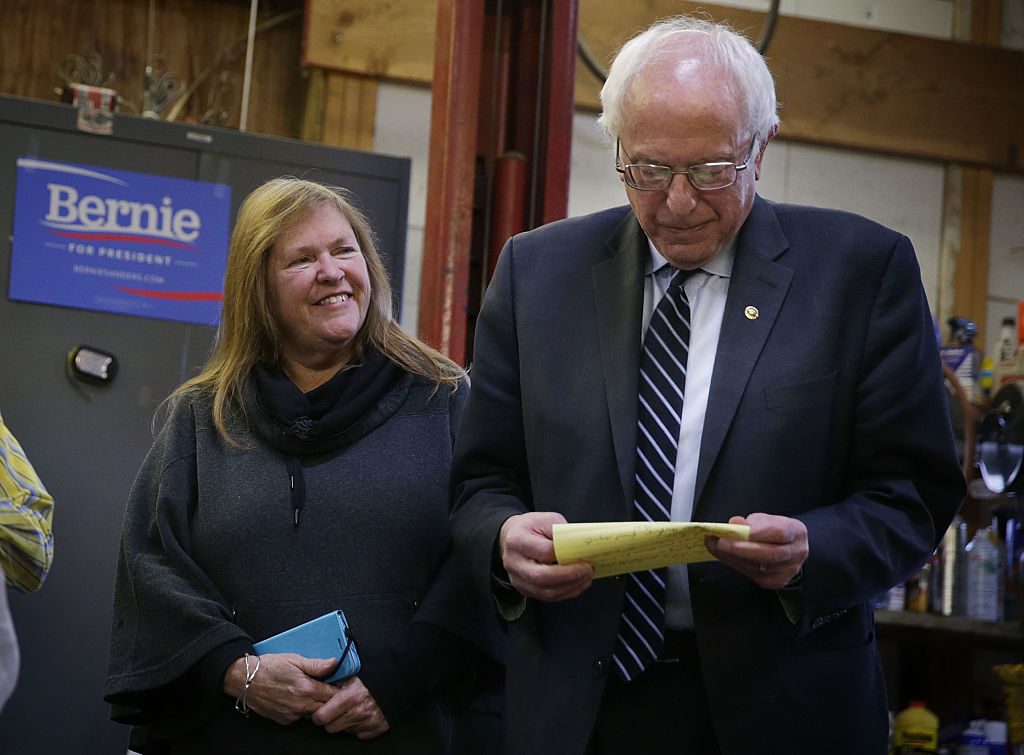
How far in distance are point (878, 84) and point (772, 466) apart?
4074mm

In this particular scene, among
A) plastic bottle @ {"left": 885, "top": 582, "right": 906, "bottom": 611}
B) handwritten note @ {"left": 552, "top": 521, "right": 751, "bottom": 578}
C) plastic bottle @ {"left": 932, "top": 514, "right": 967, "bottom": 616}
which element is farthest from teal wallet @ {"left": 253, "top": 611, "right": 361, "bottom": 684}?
plastic bottle @ {"left": 932, "top": 514, "right": 967, "bottom": 616}

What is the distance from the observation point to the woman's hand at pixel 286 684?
209 cm

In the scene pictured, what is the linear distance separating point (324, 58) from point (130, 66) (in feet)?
2.24

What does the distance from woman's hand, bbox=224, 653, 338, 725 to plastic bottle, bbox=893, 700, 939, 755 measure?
287 centimetres

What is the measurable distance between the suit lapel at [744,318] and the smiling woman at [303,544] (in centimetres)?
70

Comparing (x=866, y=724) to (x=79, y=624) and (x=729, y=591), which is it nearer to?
(x=729, y=591)

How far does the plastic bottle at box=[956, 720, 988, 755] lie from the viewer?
4.46 meters

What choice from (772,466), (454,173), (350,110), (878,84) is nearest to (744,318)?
(772,466)

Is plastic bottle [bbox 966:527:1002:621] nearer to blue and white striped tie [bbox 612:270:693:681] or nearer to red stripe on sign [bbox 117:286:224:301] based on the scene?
red stripe on sign [bbox 117:286:224:301]

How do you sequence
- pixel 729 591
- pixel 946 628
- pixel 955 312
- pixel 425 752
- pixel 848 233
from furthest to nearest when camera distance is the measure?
1. pixel 955 312
2. pixel 946 628
3. pixel 425 752
4. pixel 848 233
5. pixel 729 591

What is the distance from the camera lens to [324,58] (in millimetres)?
4727

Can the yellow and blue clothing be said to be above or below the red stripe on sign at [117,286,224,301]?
below

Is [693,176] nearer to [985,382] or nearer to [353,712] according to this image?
[353,712]

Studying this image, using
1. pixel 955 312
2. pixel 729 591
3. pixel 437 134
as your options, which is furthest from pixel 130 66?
pixel 729 591
